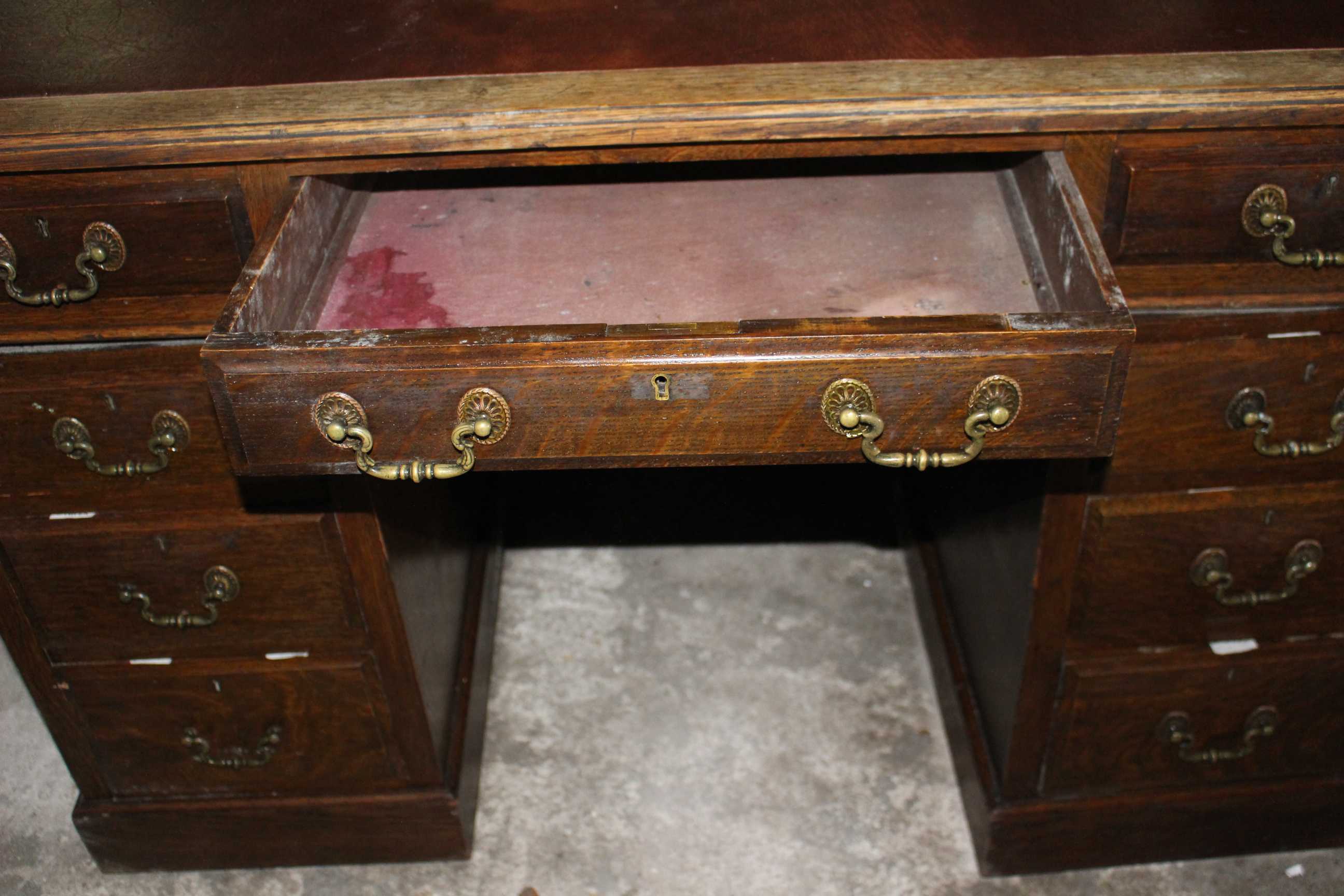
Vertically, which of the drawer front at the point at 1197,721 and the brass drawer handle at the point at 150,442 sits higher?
the brass drawer handle at the point at 150,442

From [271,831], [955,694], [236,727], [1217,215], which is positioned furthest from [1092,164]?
[271,831]

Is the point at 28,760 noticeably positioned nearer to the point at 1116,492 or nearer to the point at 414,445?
the point at 414,445

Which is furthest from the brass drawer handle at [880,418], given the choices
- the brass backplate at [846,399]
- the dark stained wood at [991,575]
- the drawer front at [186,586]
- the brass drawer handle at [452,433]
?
the drawer front at [186,586]

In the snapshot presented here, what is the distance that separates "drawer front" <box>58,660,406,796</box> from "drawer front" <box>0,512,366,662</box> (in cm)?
3

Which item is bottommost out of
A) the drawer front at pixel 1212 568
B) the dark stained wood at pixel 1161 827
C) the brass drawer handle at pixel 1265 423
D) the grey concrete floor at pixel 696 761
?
the grey concrete floor at pixel 696 761

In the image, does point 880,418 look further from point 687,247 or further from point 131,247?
point 131,247

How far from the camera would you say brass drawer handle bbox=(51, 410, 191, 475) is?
1081 mm

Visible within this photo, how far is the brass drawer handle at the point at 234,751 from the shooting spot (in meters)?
1.32

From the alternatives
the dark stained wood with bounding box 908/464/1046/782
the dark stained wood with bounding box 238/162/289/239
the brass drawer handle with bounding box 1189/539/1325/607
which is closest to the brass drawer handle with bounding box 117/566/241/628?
the dark stained wood with bounding box 238/162/289/239

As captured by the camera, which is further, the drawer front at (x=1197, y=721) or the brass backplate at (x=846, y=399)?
the drawer front at (x=1197, y=721)

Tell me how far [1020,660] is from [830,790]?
0.39 meters

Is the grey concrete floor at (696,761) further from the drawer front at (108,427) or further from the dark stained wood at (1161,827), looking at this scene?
the drawer front at (108,427)

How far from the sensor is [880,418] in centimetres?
81

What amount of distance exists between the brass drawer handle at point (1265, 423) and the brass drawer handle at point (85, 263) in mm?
991
